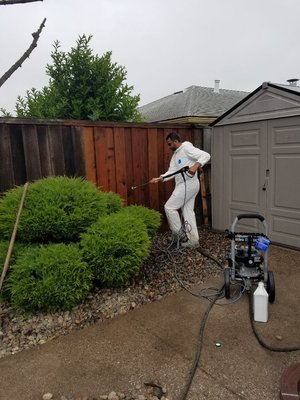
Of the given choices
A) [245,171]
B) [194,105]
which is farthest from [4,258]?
[194,105]

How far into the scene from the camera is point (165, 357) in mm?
2062

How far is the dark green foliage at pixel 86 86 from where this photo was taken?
6.71 metres

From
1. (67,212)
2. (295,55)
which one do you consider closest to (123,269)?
(67,212)

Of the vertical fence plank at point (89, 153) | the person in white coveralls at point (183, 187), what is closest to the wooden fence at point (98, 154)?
the vertical fence plank at point (89, 153)

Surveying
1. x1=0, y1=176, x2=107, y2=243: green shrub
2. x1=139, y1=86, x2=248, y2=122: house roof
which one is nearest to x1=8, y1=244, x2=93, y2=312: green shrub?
x1=0, y1=176, x2=107, y2=243: green shrub

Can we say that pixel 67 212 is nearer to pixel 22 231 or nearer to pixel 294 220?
pixel 22 231

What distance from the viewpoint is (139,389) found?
177cm

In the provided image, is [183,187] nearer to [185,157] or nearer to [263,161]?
[185,157]

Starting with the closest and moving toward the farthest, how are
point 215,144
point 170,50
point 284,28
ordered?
point 215,144, point 284,28, point 170,50

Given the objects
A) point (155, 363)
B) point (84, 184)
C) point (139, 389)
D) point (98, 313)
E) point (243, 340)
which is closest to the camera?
point (139, 389)

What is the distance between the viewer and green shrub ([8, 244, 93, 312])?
2451 mm

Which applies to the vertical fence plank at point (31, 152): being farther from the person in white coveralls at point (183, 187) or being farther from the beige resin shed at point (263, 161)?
the beige resin shed at point (263, 161)

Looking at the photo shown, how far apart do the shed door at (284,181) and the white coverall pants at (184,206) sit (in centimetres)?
111

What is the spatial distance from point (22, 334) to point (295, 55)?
10.5 m
